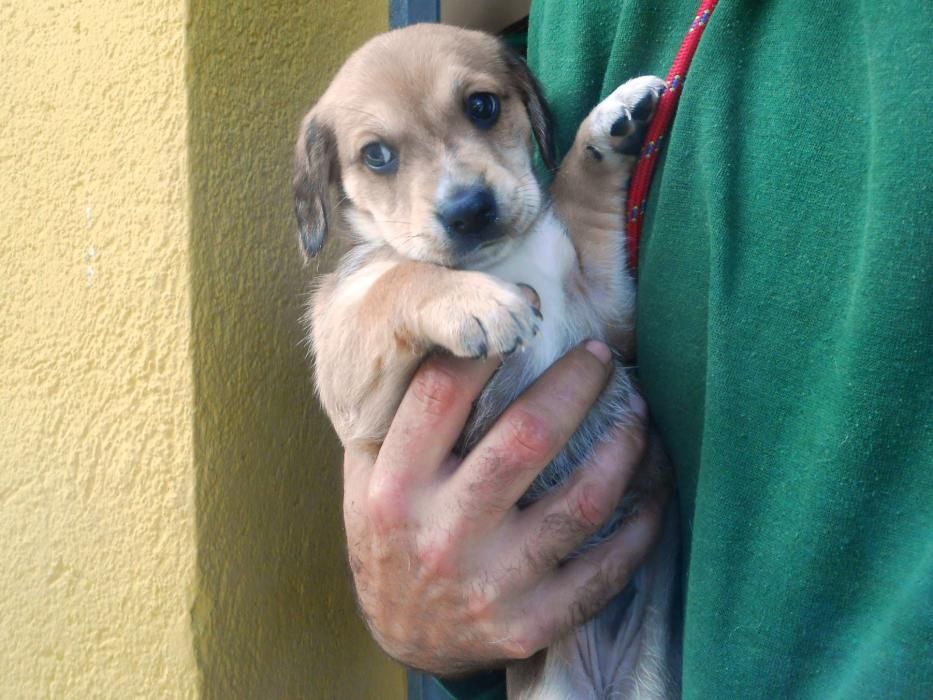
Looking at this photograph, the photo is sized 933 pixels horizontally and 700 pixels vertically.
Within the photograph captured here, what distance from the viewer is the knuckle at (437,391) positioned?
1.46 metres

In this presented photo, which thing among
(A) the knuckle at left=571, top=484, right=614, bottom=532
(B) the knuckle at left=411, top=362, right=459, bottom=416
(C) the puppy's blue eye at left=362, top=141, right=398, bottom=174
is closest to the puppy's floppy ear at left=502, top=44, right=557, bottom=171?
(C) the puppy's blue eye at left=362, top=141, right=398, bottom=174

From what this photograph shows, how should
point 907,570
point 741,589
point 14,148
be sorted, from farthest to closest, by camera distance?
1. point 14,148
2. point 741,589
3. point 907,570

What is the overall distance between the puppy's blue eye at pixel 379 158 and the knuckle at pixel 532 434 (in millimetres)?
771

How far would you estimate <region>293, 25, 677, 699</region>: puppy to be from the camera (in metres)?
1.59

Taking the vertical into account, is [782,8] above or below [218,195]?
above

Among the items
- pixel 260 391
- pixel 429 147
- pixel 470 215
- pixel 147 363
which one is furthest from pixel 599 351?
pixel 147 363

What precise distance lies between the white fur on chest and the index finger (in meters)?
0.30

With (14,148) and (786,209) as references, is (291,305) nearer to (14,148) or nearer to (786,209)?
(14,148)

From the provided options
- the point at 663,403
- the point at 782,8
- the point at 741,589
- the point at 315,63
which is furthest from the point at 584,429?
the point at 315,63

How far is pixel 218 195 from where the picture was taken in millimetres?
1796

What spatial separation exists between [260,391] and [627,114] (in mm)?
1103

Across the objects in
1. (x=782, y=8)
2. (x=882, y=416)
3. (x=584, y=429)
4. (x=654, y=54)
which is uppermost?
(x=782, y=8)

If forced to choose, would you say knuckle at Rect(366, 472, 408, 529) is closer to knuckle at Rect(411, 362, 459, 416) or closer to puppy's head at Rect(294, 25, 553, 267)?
knuckle at Rect(411, 362, 459, 416)

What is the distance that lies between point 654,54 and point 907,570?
1030mm
